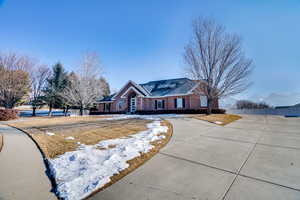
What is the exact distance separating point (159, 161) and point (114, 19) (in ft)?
41.6

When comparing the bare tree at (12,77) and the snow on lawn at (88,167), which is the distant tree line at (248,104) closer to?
the snow on lawn at (88,167)

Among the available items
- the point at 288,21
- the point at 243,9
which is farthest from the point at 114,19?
the point at 288,21

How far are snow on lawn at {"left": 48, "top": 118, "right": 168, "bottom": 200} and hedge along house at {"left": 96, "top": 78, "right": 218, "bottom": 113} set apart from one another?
15.2m

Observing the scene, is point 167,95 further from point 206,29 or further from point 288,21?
point 288,21

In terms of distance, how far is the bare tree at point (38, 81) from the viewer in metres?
24.1

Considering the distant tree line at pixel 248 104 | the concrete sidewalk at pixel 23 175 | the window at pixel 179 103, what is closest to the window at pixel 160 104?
the window at pixel 179 103

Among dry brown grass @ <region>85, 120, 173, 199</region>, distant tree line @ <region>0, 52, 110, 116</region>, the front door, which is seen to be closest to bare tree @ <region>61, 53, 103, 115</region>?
distant tree line @ <region>0, 52, 110, 116</region>

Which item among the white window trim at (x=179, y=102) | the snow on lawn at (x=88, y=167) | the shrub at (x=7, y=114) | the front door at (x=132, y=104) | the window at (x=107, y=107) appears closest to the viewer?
the snow on lawn at (x=88, y=167)

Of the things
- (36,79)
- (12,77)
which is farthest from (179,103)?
(36,79)

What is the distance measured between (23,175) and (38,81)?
2846 centimetres

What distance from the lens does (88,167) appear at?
3.50m

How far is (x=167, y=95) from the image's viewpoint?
21.3m

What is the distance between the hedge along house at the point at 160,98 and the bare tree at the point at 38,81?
498 inches

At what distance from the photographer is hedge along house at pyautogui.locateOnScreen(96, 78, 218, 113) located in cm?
2005
